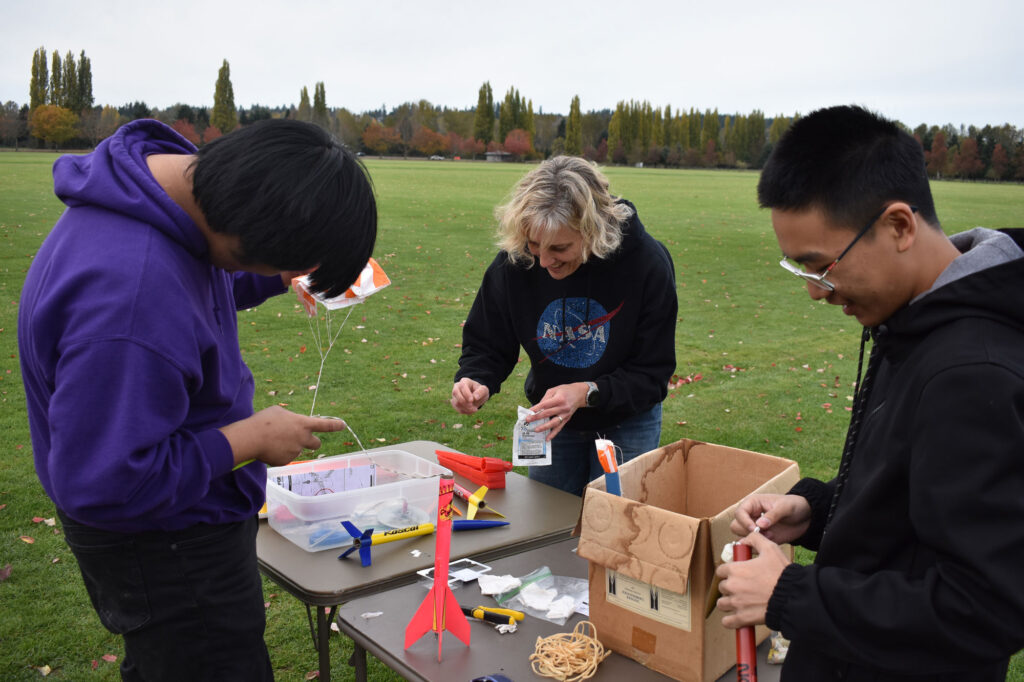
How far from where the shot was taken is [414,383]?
7957mm

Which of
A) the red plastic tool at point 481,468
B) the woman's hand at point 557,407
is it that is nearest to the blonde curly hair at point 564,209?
the woman's hand at point 557,407

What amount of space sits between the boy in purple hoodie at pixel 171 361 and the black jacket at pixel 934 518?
1.06 m

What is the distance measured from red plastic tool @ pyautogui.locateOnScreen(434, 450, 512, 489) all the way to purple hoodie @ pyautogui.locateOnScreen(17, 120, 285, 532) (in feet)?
4.18

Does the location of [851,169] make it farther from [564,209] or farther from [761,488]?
[564,209]

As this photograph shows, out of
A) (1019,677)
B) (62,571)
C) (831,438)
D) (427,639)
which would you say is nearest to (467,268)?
(831,438)

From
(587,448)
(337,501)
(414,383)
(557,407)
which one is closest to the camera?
(337,501)

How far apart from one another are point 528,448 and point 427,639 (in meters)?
0.87

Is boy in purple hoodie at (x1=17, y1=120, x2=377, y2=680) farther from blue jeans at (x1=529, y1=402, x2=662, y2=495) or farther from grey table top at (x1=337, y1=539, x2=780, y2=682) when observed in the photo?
blue jeans at (x1=529, y1=402, x2=662, y2=495)

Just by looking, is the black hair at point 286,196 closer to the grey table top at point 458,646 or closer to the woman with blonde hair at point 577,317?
the grey table top at point 458,646

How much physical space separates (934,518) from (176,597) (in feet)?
4.97

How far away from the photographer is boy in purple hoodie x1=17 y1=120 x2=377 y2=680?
1.32 meters

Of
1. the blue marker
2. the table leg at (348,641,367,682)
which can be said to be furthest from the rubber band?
the blue marker

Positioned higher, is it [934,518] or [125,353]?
[125,353]

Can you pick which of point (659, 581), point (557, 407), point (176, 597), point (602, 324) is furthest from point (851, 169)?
point (176, 597)
